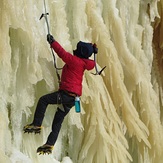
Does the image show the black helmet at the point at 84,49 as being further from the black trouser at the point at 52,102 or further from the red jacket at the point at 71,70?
the black trouser at the point at 52,102

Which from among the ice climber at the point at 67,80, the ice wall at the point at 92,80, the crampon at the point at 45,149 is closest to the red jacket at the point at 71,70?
the ice climber at the point at 67,80

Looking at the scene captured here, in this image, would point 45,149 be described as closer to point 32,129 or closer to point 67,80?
point 32,129

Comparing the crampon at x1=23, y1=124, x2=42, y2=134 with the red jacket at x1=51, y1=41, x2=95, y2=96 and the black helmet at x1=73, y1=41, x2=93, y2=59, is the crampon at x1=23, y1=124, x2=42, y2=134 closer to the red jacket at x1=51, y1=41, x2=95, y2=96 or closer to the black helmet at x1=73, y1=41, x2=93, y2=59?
the red jacket at x1=51, y1=41, x2=95, y2=96

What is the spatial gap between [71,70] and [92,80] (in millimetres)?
402

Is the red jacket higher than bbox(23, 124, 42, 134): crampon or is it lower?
higher

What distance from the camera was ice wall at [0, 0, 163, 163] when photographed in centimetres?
201

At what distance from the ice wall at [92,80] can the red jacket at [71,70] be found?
0.46 ft

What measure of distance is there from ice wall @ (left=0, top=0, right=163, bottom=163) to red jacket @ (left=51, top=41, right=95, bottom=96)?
0.14m

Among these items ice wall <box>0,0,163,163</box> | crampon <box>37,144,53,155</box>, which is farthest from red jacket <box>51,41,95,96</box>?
crampon <box>37,144,53,155</box>

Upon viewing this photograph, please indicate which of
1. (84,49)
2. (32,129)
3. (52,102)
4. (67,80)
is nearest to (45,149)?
(32,129)

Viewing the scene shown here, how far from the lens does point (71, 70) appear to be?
6.38 ft

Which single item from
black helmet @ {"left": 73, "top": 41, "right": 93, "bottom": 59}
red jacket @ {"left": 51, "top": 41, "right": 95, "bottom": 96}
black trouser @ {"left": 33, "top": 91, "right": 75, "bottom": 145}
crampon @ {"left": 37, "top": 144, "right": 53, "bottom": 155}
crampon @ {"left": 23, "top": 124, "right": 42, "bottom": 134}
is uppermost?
black helmet @ {"left": 73, "top": 41, "right": 93, "bottom": 59}

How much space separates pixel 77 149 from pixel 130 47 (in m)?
0.74

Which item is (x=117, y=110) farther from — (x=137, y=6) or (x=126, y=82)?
(x=137, y=6)
